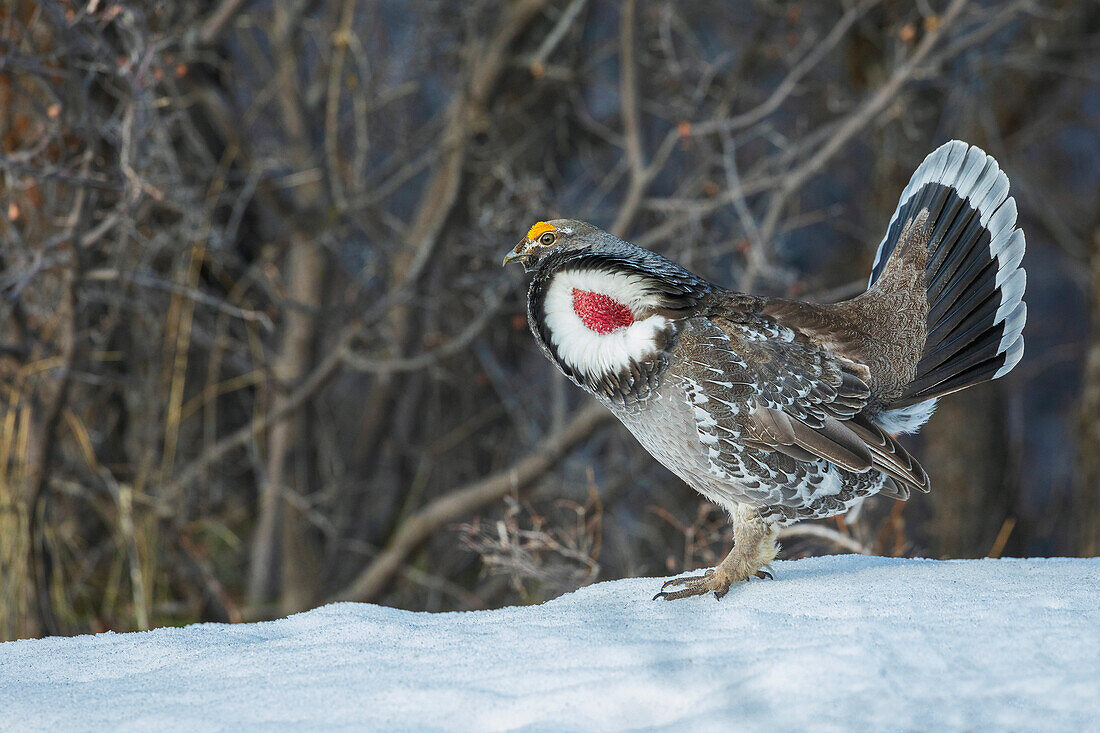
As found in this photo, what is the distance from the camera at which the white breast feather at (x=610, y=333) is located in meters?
2.86

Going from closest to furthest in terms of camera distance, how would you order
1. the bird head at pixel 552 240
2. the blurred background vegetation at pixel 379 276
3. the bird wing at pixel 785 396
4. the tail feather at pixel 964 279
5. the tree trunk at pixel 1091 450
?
the bird wing at pixel 785 396
the bird head at pixel 552 240
the tail feather at pixel 964 279
the blurred background vegetation at pixel 379 276
the tree trunk at pixel 1091 450

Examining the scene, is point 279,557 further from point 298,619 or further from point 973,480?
point 973,480

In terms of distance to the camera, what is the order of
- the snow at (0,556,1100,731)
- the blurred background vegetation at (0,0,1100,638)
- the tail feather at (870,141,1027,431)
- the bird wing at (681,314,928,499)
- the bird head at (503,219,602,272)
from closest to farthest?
1. the snow at (0,556,1100,731)
2. the bird wing at (681,314,928,499)
3. the bird head at (503,219,602,272)
4. the tail feather at (870,141,1027,431)
5. the blurred background vegetation at (0,0,1100,638)

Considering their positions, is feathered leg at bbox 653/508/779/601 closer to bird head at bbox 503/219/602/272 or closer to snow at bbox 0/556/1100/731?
snow at bbox 0/556/1100/731

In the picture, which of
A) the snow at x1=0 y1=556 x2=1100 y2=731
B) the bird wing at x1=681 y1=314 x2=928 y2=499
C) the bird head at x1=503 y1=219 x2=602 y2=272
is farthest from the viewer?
the bird head at x1=503 y1=219 x2=602 y2=272

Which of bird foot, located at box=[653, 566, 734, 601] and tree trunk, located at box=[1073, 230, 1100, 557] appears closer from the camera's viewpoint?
bird foot, located at box=[653, 566, 734, 601]

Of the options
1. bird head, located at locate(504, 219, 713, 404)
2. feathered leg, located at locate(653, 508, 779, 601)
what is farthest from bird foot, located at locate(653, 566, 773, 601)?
bird head, located at locate(504, 219, 713, 404)

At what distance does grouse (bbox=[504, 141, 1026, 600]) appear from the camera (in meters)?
2.87

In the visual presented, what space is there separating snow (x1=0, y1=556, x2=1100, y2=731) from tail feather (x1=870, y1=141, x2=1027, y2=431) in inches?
29.6

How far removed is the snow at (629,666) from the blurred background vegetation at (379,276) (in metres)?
1.18

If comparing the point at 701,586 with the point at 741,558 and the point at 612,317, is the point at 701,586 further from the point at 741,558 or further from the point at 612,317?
the point at 612,317

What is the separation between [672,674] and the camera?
209 centimetres

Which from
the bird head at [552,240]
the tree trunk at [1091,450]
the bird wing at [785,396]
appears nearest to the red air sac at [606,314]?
the bird wing at [785,396]

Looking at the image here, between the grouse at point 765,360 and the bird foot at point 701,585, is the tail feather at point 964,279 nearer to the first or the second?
the grouse at point 765,360
